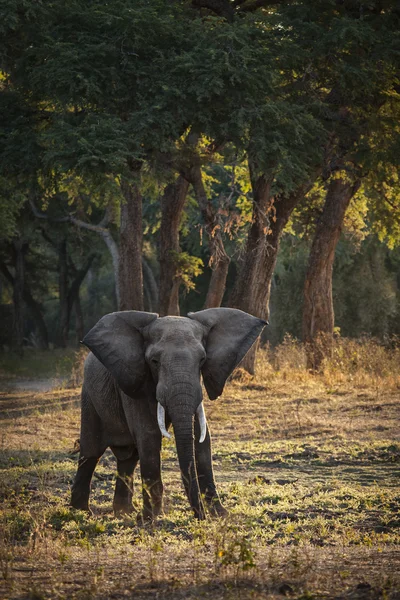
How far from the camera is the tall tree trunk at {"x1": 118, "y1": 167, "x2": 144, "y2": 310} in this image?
21.4m

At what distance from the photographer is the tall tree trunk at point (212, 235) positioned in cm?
2088

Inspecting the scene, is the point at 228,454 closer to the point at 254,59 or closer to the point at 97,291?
the point at 254,59

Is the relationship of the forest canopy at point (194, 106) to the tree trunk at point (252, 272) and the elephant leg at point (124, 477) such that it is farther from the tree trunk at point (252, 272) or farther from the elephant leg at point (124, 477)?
the elephant leg at point (124, 477)

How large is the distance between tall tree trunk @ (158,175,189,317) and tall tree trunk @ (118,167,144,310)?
1288mm

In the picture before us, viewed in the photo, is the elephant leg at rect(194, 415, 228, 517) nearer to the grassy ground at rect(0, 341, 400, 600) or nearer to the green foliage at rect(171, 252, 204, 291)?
the grassy ground at rect(0, 341, 400, 600)

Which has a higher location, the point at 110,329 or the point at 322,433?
the point at 110,329

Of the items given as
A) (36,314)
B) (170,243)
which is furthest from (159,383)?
(36,314)

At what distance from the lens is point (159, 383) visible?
316 inches

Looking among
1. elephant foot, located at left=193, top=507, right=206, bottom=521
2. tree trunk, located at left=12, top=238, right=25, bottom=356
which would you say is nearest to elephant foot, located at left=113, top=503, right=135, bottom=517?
elephant foot, located at left=193, top=507, right=206, bottom=521

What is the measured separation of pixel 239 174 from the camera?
83.4ft

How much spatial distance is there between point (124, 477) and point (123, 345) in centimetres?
139

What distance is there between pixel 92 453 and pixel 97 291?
56.3m

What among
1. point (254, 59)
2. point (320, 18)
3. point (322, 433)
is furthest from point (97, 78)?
point (322, 433)

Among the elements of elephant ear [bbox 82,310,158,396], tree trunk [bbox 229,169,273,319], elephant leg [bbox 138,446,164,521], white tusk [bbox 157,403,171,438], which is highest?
tree trunk [bbox 229,169,273,319]
